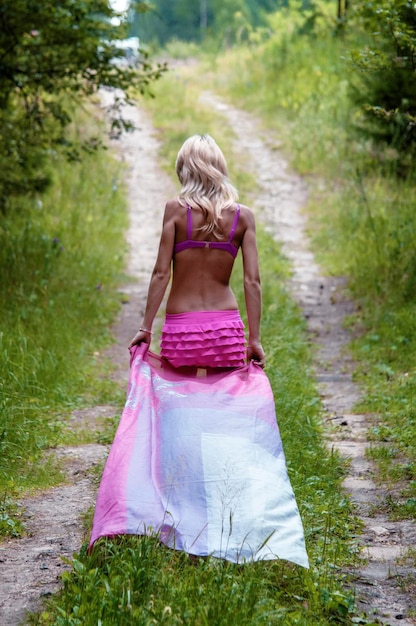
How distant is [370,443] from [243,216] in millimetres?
2087

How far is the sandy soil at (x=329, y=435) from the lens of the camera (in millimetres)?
3553

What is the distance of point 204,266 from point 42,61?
5.35 metres

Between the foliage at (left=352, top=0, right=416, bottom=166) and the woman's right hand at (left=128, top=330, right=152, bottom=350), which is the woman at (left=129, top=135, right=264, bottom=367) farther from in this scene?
the foliage at (left=352, top=0, right=416, bottom=166)

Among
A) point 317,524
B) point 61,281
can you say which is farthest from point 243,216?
point 61,281

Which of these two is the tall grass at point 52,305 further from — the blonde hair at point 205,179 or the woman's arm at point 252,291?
the blonde hair at point 205,179

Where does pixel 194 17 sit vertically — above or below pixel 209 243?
below

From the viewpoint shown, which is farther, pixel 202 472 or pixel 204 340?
pixel 204 340

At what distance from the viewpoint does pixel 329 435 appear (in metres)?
5.84

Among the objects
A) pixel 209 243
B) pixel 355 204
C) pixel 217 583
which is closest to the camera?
pixel 217 583

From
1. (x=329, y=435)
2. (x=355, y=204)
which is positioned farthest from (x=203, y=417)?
(x=355, y=204)

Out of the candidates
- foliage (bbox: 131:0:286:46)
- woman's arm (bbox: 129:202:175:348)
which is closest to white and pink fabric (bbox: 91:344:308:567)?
woman's arm (bbox: 129:202:175:348)

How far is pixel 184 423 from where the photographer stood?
3.88 meters

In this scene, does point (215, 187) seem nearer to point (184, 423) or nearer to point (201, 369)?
point (201, 369)

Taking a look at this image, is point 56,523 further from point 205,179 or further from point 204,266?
point 205,179
